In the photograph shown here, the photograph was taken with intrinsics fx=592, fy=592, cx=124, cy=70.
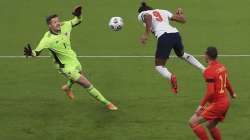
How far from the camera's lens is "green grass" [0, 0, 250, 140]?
13.9 metres

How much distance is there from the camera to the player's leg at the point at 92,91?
1448 cm

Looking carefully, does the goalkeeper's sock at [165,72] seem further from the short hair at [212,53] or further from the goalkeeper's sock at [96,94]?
the short hair at [212,53]

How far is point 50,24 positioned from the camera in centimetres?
1452

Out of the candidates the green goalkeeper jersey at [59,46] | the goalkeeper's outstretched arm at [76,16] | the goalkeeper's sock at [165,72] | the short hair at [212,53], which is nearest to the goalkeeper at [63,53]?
the green goalkeeper jersey at [59,46]

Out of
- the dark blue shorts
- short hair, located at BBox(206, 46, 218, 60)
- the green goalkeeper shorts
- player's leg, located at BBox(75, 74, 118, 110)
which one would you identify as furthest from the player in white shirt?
short hair, located at BBox(206, 46, 218, 60)

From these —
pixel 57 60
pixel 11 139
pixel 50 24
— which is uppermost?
pixel 50 24

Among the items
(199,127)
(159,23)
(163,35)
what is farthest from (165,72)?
(199,127)

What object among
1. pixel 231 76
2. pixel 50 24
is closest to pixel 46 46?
pixel 50 24

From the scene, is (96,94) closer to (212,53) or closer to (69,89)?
(69,89)

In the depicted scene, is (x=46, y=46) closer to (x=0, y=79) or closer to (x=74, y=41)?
(x=0, y=79)

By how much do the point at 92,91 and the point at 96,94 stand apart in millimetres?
128

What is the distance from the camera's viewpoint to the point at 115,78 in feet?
58.7

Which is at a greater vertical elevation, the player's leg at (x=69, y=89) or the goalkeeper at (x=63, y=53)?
the goalkeeper at (x=63, y=53)

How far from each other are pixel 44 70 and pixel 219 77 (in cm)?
899
